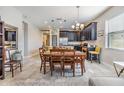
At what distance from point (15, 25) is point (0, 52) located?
2.72 metres

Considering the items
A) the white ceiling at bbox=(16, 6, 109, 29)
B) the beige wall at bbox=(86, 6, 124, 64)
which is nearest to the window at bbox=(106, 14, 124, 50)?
the beige wall at bbox=(86, 6, 124, 64)

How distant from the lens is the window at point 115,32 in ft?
19.0

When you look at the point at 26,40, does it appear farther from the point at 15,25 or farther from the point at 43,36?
the point at 43,36

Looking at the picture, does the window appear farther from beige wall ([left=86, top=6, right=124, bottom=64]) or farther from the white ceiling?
the white ceiling

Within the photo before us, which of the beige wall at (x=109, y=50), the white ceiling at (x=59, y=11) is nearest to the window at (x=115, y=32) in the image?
the beige wall at (x=109, y=50)

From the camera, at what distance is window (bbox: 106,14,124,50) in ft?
19.0

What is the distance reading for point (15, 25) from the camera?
675cm

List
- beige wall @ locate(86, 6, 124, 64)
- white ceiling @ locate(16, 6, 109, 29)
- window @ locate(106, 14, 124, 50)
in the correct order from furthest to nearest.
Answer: white ceiling @ locate(16, 6, 109, 29) < window @ locate(106, 14, 124, 50) < beige wall @ locate(86, 6, 124, 64)

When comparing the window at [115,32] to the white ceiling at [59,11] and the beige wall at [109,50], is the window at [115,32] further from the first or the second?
the white ceiling at [59,11]

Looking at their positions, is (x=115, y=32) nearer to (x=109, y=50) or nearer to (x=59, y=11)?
(x=109, y=50)

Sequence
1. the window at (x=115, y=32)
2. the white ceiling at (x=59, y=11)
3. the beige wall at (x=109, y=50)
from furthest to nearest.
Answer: the white ceiling at (x=59, y=11), the window at (x=115, y=32), the beige wall at (x=109, y=50)
